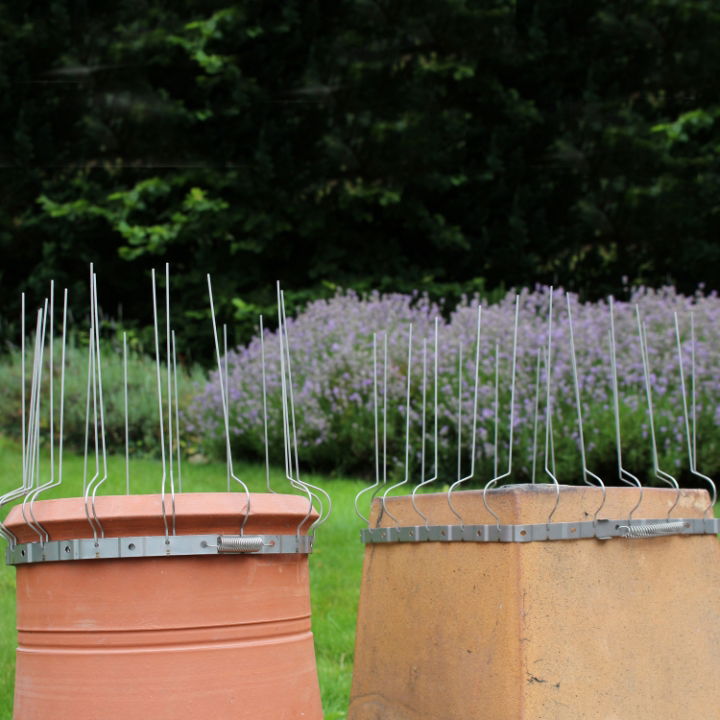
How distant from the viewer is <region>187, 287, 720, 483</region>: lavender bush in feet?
18.9

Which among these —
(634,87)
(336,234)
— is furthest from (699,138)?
(336,234)

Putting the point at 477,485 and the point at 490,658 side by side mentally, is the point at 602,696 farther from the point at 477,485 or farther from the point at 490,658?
the point at 477,485

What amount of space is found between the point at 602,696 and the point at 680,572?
36cm

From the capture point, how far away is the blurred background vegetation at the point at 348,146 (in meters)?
11.1

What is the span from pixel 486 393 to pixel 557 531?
3801 millimetres

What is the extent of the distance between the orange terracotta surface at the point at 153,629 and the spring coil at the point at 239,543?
2 cm

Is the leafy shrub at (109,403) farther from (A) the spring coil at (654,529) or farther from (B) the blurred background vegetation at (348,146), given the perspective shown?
(A) the spring coil at (654,529)

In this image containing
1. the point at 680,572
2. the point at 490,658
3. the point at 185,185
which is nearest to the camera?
the point at 490,658

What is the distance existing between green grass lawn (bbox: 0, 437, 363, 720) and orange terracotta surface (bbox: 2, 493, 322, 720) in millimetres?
1022

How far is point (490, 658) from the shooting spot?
209cm

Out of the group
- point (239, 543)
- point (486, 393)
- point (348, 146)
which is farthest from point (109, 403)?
point (239, 543)

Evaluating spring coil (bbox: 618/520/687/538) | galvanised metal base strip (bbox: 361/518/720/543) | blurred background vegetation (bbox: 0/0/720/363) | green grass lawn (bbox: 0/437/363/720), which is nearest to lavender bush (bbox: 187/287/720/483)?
green grass lawn (bbox: 0/437/363/720)

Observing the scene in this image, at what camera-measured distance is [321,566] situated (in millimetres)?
4328

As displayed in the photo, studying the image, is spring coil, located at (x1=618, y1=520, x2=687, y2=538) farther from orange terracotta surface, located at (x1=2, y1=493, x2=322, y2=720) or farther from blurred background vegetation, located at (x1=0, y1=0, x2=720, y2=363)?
blurred background vegetation, located at (x1=0, y1=0, x2=720, y2=363)
